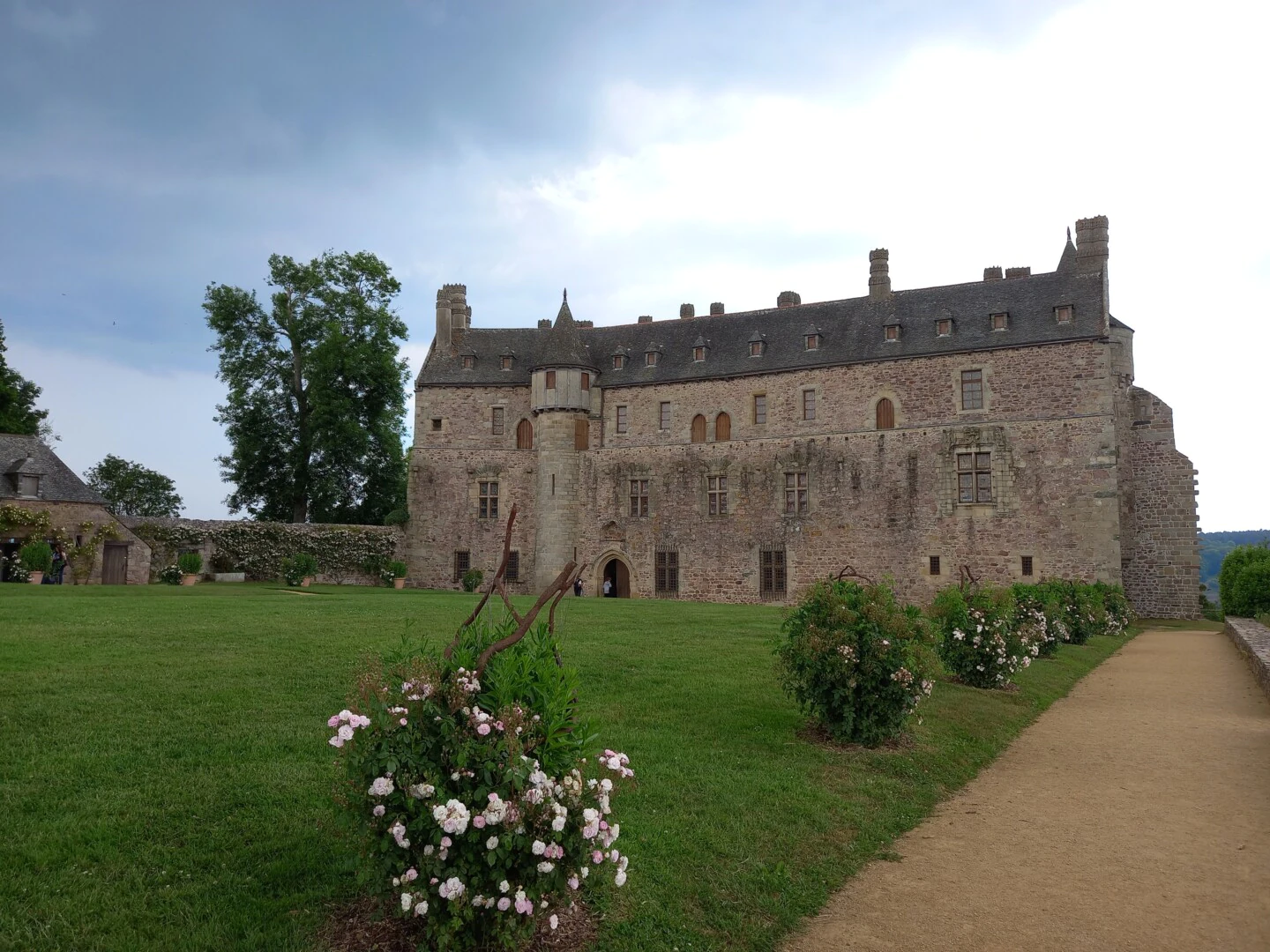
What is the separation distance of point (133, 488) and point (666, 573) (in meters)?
42.7

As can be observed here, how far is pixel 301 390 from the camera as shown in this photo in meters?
40.4

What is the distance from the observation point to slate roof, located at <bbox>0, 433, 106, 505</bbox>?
98.4 feet

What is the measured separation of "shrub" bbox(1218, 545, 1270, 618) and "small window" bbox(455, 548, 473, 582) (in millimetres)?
29094

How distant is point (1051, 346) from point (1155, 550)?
9.94 meters

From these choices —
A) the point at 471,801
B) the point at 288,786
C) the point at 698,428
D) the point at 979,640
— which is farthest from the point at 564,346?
the point at 471,801

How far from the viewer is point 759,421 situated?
114ft

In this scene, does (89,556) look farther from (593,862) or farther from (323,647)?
(593,862)

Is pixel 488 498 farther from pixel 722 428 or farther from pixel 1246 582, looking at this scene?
pixel 1246 582

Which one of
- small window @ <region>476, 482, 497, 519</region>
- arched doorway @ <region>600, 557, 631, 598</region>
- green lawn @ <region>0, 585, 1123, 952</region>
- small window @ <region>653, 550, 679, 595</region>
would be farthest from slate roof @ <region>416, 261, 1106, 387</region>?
green lawn @ <region>0, 585, 1123, 952</region>

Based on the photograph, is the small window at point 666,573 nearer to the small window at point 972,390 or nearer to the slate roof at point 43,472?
the small window at point 972,390

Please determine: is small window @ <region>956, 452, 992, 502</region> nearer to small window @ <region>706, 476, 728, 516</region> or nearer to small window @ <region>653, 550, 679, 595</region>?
small window @ <region>706, 476, 728, 516</region>

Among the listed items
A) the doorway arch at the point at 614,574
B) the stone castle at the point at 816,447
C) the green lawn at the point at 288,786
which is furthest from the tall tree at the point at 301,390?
the green lawn at the point at 288,786

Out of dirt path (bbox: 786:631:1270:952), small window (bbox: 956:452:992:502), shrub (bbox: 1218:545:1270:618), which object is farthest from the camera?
small window (bbox: 956:452:992:502)

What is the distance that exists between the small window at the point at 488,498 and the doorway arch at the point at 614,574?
5161 millimetres
